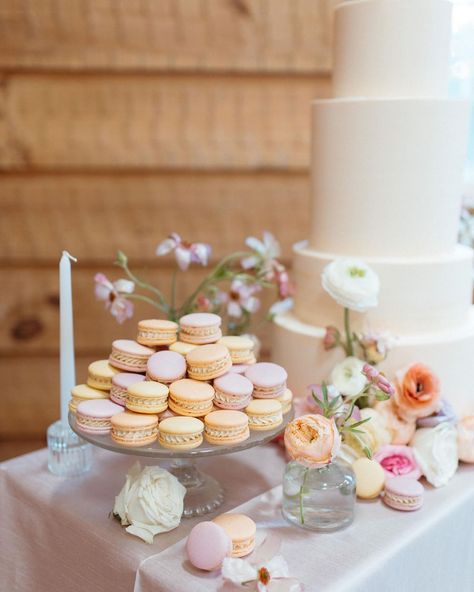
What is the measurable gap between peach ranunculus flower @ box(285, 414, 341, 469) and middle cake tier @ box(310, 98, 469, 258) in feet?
1.31

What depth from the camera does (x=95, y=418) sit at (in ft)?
2.62

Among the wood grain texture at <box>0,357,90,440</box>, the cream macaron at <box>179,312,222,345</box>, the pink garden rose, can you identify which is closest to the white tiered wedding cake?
the pink garden rose

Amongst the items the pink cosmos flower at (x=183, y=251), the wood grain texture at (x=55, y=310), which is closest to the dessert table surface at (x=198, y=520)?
the pink cosmos flower at (x=183, y=251)

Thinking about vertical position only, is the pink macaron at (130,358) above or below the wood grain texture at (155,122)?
below

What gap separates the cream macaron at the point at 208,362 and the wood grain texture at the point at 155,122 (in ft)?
2.67

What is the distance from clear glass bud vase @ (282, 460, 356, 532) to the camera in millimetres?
852

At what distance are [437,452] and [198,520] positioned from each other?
374 millimetres

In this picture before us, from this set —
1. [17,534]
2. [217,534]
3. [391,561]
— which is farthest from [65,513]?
[391,561]

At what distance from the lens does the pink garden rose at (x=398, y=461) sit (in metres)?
0.97

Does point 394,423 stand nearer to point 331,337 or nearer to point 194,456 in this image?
point 331,337

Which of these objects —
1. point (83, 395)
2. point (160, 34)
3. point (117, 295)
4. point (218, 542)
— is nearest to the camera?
point (218, 542)

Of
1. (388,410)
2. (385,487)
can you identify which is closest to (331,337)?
(388,410)

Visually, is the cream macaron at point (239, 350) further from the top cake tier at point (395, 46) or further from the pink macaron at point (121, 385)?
the top cake tier at point (395, 46)

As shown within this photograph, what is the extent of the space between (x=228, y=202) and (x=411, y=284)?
25.7 inches
